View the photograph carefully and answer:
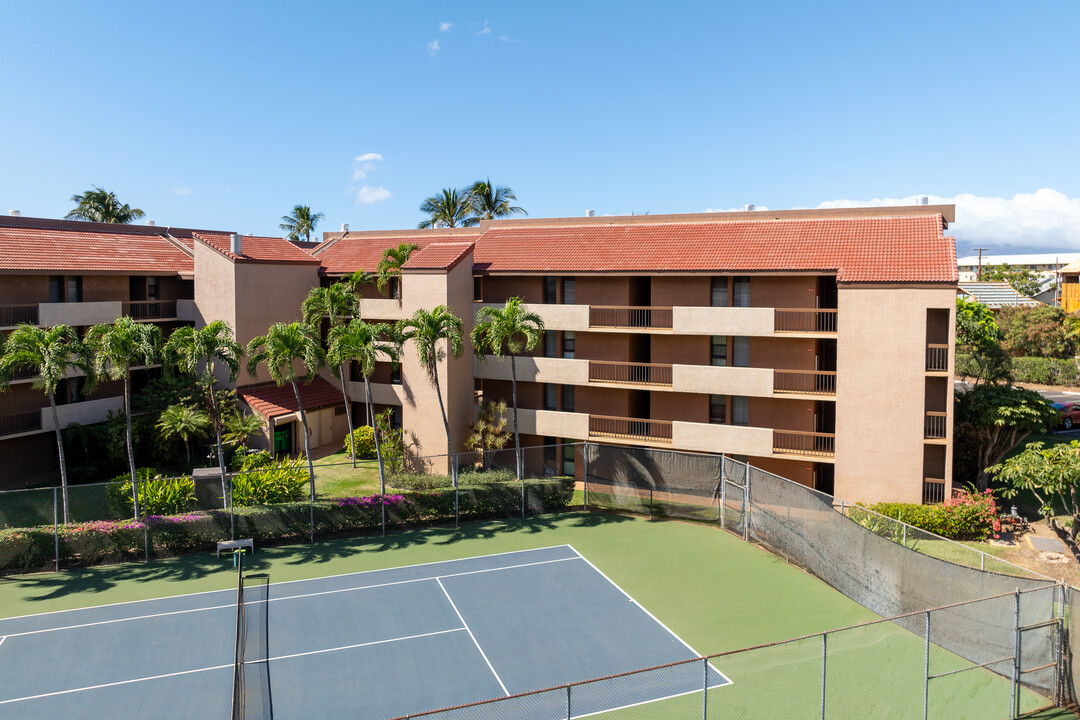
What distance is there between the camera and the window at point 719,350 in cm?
3253

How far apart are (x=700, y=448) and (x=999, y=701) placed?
16.4 m

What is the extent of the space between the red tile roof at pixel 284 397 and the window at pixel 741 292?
754 inches

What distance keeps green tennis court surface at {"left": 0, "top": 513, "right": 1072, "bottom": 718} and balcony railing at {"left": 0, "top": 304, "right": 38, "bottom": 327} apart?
525 inches

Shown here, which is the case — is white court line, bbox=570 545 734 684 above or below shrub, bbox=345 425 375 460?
below

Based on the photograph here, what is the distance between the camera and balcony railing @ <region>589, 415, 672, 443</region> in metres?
33.0

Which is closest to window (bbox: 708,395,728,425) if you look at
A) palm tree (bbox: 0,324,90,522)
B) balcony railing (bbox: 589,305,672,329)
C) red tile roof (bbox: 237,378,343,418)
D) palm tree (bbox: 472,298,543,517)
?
balcony railing (bbox: 589,305,672,329)

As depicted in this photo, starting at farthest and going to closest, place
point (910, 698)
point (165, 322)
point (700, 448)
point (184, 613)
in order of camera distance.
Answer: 1. point (165, 322)
2. point (700, 448)
3. point (184, 613)
4. point (910, 698)

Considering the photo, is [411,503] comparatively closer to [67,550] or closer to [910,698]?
[67,550]

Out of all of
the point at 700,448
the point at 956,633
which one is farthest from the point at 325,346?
the point at 956,633

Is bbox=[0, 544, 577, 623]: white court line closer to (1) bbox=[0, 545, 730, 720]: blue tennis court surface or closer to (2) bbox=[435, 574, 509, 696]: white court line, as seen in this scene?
(1) bbox=[0, 545, 730, 720]: blue tennis court surface

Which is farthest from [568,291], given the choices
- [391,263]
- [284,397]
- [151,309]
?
[151,309]

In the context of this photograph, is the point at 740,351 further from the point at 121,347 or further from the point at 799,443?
the point at 121,347

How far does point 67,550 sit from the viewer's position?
24828 mm

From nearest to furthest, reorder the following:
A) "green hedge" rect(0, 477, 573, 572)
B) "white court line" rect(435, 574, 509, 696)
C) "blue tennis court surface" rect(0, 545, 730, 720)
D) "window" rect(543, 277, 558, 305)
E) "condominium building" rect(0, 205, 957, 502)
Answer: "blue tennis court surface" rect(0, 545, 730, 720), "white court line" rect(435, 574, 509, 696), "green hedge" rect(0, 477, 573, 572), "condominium building" rect(0, 205, 957, 502), "window" rect(543, 277, 558, 305)
